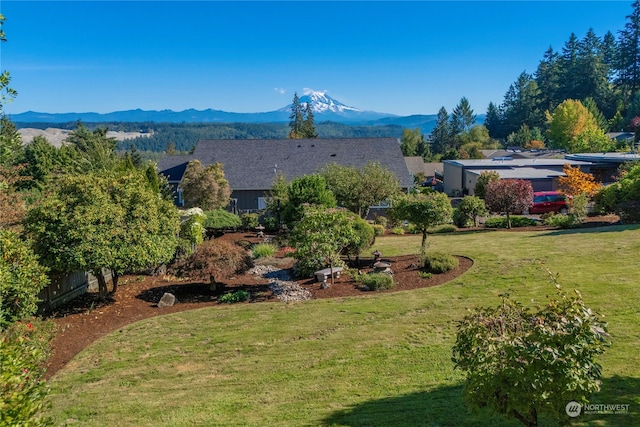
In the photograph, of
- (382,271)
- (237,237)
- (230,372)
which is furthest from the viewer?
(237,237)

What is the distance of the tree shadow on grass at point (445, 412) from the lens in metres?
6.60

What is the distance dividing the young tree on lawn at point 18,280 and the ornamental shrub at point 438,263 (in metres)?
11.5

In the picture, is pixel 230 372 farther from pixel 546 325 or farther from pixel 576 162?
pixel 576 162

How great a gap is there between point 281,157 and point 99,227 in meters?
28.2

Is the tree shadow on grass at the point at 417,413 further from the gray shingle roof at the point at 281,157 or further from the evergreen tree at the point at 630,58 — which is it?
the evergreen tree at the point at 630,58

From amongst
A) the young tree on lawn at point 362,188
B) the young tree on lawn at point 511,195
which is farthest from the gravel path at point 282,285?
the young tree on lawn at point 511,195

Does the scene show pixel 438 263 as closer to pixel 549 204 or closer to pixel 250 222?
pixel 250 222

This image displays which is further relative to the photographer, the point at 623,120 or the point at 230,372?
the point at 623,120

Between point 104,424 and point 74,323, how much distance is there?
5850 millimetres

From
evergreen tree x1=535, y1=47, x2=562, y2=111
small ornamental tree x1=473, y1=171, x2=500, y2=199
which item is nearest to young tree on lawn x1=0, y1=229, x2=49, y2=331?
small ornamental tree x1=473, y1=171, x2=500, y2=199

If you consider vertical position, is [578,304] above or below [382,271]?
above

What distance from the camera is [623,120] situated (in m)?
79.2

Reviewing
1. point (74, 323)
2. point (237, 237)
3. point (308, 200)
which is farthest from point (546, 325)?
point (237, 237)

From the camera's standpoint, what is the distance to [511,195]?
22.3 m
